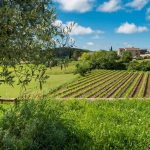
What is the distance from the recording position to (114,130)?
1409 centimetres

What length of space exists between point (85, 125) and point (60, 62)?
374 centimetres

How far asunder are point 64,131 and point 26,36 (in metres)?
3.88

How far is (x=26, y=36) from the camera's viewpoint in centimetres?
1127

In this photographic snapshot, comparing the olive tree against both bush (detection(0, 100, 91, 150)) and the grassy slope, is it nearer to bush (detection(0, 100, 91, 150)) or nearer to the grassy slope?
bush (detection(0, 100, 91, 150))

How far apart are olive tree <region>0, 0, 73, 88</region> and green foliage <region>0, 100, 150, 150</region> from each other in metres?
1.89

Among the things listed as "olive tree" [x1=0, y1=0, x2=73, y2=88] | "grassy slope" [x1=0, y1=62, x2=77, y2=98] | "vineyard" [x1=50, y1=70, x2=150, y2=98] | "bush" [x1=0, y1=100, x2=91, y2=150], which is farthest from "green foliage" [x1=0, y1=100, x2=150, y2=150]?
"vineyard" [x1=50, y1=70, x2=150, y2=98]

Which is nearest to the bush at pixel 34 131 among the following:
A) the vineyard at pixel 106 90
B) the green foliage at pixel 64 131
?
the green foliage at pixel 64 131

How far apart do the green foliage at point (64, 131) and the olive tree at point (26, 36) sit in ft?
6.21

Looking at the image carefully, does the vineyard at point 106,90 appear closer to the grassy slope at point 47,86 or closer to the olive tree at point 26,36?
the grassy slope at point 47,86

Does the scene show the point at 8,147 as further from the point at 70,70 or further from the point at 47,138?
the point at 70,70

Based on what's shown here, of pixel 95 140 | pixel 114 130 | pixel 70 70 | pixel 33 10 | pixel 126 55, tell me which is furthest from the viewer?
pixel 126 55

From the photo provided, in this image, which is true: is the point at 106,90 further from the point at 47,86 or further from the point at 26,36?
the point at 26,36

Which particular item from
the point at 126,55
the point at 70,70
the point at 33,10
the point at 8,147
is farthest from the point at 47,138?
the point at 126,55

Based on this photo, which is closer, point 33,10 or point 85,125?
point 33,10
